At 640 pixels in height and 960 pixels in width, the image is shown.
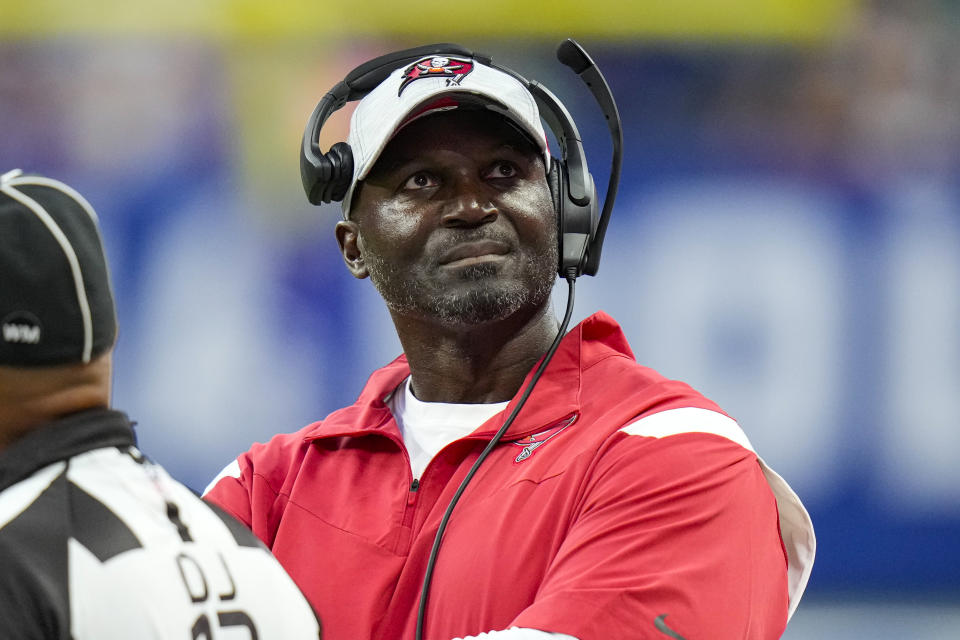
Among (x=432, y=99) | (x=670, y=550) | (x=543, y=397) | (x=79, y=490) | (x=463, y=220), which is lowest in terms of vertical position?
(x=670, y=550)

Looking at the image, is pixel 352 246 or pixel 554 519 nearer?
pixel 554 519

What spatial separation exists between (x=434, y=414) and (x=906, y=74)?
174cm

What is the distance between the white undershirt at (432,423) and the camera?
69.2 inches

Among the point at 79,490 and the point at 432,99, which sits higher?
the point at 432,99

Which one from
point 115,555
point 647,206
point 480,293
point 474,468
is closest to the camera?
point 115,555

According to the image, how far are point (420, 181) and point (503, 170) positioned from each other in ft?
0.41

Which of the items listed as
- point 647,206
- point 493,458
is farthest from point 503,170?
point 647,206

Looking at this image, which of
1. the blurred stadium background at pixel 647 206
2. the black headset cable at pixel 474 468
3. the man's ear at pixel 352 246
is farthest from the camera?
the blurred stadium background at pixel 647 206

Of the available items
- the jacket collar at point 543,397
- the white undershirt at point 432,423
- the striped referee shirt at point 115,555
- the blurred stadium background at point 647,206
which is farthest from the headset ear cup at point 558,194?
the blurred stadium background at point 647,206

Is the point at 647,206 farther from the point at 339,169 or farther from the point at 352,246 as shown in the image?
the point at 339,169

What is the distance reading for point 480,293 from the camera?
5.74ft

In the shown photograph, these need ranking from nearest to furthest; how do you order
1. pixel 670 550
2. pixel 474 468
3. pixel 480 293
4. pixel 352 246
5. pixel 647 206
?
1. pixel 670 550
2. pixel 474 468
3. pixel 480 293
4. pixel 352 246
5. pixel 647 206

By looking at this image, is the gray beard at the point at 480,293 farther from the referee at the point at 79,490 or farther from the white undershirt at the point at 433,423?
the referee at the point at 79,490

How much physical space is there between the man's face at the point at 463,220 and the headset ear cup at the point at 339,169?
0.13ft
